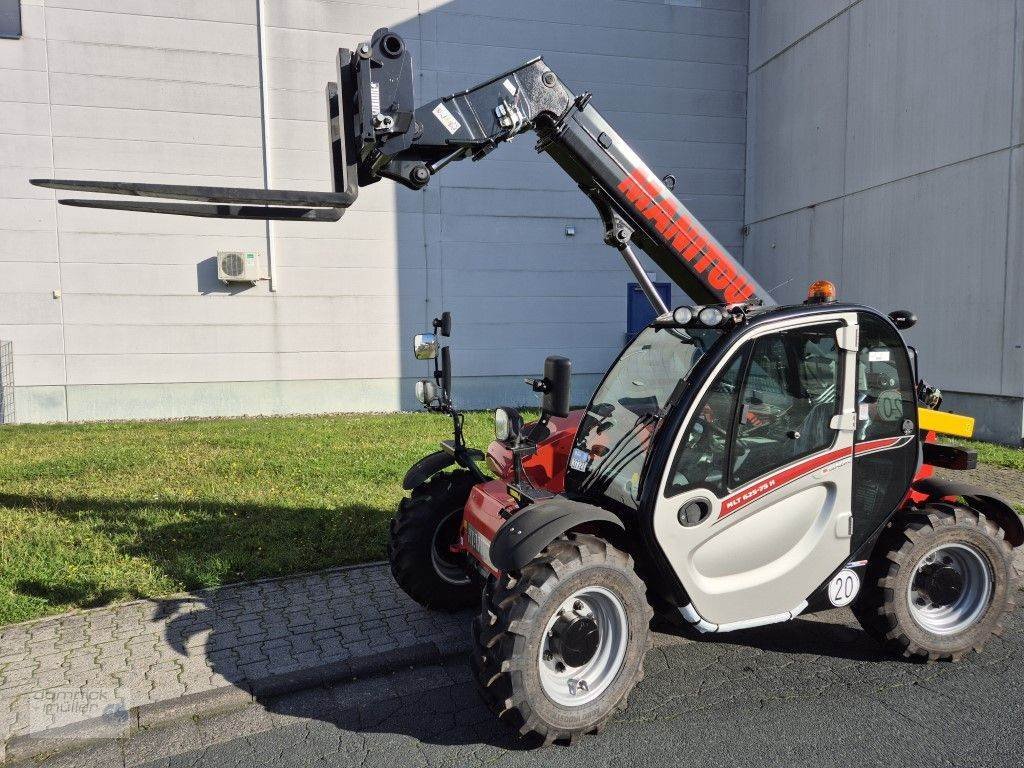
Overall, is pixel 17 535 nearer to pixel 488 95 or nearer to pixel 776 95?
pixel 488 95

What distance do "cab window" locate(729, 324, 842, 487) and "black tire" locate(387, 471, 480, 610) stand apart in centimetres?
190

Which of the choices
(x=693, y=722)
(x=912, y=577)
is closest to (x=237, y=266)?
(x=693, y=722)

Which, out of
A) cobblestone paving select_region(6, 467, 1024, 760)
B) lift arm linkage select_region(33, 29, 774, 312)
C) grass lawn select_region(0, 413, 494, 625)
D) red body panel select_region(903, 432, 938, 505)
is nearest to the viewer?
lift arm linkage select_region(33, 29, 774, 312)

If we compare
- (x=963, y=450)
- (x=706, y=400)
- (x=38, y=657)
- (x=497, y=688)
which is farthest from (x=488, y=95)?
(x=38, y=657)

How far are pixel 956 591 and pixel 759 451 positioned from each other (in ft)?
5.37

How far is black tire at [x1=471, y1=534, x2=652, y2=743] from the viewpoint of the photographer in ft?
10.4

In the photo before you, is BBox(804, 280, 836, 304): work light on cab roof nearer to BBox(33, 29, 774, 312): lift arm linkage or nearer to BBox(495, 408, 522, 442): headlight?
BBox(33, 29, 774, 312): lift arm linkage

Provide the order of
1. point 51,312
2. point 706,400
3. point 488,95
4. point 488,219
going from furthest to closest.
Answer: point 488,219, point 51,312, point 488,95, point 706,400

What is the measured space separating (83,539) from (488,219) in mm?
10418

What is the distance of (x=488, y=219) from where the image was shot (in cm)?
1487

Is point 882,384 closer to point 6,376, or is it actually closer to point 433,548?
point 433,548

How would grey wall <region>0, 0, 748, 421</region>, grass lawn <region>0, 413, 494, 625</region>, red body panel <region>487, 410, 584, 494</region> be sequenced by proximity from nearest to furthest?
red body panel <region>487, 410, 584, 494</region> < grass lawn <region>0, 413, 494, 625</region> < grey wall <region>0, 0, 748, 421</region>

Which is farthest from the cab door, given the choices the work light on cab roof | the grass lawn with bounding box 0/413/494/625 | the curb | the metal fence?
the metal fence

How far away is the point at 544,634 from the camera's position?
129 inches
